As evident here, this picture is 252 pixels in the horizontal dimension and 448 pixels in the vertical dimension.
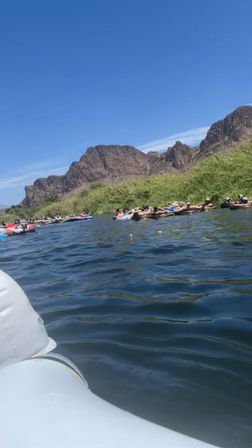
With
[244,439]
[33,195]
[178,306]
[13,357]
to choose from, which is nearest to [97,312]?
[178,306]

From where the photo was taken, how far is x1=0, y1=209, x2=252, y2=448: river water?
1.95m

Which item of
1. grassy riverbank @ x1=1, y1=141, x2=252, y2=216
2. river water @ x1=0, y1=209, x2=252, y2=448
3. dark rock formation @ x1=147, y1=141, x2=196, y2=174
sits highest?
dark rock formation @ x1=147, y1=141, x2=196, y2=174

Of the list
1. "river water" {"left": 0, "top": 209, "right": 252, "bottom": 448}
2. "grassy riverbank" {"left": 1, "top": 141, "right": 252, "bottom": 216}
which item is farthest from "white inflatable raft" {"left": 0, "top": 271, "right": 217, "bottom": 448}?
"grassy riverbank" {"left": 1, "top": 141, "right": 252, "bottom": 216}

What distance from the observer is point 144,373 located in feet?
7.80

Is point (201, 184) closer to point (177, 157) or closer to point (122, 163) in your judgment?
point (177, 157)

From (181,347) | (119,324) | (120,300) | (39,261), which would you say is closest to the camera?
(181,347)

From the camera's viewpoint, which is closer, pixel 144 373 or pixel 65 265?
pixel 144 373

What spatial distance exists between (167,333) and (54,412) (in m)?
1.96

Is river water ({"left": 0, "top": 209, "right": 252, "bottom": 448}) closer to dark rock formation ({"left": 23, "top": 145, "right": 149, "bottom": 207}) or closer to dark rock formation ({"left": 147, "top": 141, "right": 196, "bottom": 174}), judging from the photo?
dark rock formation ({"left": 147, "top": 141, "right": 196, "bottom": 174})

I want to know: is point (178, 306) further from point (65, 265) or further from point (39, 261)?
point (39, 261)

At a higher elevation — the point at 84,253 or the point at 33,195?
the point at 33,195

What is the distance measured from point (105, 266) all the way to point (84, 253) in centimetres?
221

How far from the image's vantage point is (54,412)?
121 cm

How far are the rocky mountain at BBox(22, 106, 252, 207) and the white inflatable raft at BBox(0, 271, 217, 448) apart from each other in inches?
4613
